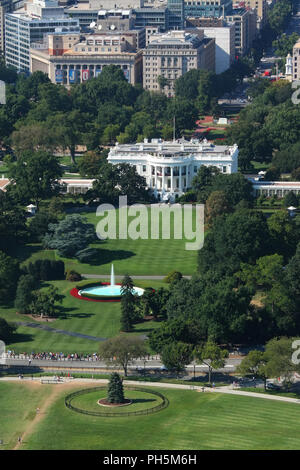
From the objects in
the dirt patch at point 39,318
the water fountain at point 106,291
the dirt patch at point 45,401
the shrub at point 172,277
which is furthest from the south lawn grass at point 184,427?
the shrub at point 172,277

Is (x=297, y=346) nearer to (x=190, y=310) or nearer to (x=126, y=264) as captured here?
(x=190, y=310)

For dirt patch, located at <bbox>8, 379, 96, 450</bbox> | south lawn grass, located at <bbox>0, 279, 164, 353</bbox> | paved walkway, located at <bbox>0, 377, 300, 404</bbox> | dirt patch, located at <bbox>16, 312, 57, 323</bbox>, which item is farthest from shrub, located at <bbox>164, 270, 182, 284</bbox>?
dirt patch, located at <bbox>8, 379, 96, 450</bbox>

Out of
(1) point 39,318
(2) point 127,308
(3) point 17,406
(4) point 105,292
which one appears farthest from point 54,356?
(4) point 105,292

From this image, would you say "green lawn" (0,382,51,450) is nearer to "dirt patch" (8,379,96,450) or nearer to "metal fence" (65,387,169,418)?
"dirt patch" (8,379,96,450)

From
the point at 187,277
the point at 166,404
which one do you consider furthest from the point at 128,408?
the point at 187,277

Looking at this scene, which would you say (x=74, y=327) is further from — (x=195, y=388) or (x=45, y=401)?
(x=45, y=401)

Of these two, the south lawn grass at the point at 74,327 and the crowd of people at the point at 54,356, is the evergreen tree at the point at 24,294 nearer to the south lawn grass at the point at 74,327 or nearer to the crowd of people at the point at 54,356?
the south lawn grass at the point at 74,327
